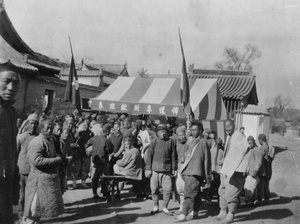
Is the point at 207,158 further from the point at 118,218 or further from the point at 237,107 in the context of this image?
the point at 237,107

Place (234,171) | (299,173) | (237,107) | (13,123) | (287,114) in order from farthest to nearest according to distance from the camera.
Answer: (287,114), (237,107), (299,173), (234,171), (13,123)

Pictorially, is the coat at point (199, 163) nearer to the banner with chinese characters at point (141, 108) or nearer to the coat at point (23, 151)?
the coat at point (23, 151)

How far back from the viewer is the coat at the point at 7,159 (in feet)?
9.76

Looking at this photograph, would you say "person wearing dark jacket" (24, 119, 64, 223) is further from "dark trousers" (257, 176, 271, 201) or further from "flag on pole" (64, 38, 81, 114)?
"flag on pole" (64, 38, 81, 114)

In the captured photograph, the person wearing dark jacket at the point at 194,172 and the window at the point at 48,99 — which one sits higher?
the window at the point at 48,99

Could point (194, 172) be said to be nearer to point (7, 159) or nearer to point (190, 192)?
point (190, 192)

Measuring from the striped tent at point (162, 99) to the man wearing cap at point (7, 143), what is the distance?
25.4ft

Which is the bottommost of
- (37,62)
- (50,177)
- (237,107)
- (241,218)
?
(241,218)

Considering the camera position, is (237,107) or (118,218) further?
(237,107)

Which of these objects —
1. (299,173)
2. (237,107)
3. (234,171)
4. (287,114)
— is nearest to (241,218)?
(234,171)

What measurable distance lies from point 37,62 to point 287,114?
54639mm

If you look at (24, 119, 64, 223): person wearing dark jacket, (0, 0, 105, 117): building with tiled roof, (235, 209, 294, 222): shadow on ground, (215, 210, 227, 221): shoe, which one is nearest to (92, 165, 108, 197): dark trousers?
(215, 210, 227, 221): shoe

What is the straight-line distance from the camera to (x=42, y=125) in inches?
194

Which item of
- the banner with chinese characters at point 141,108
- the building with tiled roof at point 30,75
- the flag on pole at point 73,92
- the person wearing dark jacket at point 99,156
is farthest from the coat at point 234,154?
the building with tiled roof at point 30,75
